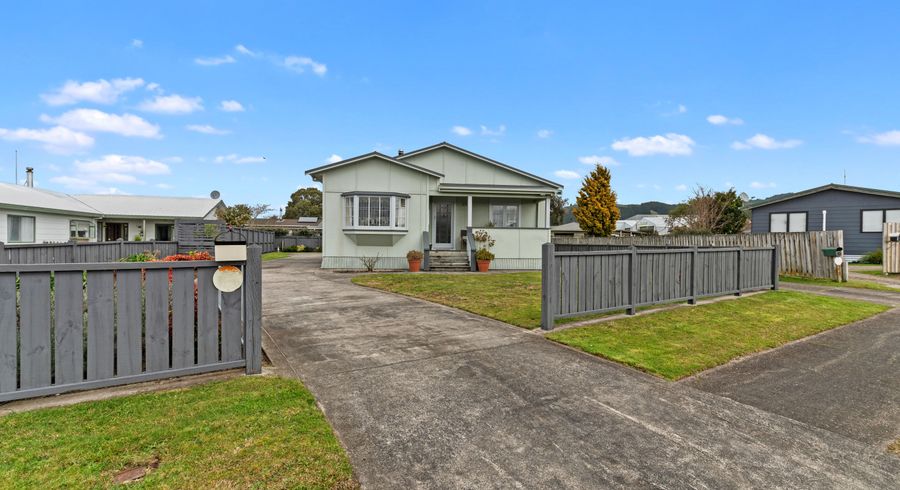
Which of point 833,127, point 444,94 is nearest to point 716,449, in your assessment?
point 444,94

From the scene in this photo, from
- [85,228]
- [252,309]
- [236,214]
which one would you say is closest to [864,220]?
[252,309]

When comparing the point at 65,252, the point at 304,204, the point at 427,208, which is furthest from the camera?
the point at 304,204

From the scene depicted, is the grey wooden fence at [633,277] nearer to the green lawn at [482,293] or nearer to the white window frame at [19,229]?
the green lawn at [482,293]

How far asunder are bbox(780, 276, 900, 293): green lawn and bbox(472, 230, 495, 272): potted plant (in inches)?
399

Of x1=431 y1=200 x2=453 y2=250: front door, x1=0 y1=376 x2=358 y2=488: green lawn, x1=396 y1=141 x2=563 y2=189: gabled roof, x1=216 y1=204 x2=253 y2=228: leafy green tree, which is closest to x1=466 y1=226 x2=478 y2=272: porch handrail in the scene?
x1=431 y1=200 x2=453 y2=250: front door

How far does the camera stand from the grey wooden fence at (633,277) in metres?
5.81

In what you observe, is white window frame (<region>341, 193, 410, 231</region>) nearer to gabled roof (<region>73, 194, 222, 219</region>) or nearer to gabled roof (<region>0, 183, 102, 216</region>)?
gabled roof (<region>0, 183, 102, 216</region>)

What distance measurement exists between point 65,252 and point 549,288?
39.1ft

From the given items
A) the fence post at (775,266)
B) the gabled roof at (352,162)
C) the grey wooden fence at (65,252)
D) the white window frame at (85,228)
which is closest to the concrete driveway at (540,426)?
the grey wooden fence at (65,252)

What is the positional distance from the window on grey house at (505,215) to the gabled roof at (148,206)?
24.8 meters

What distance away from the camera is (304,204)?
67.2 meters

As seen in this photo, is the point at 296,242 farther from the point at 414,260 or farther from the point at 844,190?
the point at 844,190

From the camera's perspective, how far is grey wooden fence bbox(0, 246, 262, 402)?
3.03 meters

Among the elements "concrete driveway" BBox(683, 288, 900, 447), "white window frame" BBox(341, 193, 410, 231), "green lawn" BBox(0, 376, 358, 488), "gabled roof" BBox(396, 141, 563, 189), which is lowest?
"concrete driveway" BBox(683, 288, 900, 447)
